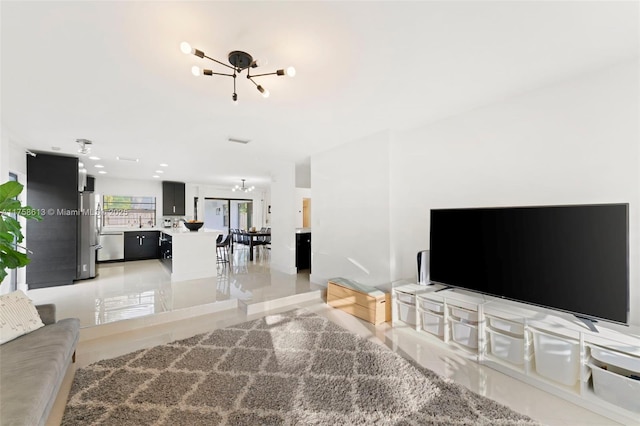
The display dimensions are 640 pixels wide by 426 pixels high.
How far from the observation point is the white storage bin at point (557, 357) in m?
2.09

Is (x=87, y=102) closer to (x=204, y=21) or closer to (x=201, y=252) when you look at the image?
(x=204, y=21)

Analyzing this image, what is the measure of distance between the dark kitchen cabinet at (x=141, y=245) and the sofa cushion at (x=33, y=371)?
6127mm

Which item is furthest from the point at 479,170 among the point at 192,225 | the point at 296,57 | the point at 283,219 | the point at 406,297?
the point at 192,225

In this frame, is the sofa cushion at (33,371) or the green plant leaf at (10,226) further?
the green plant leaf at (10,226)

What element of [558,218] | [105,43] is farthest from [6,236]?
[558,218]

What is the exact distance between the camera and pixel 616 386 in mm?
1886

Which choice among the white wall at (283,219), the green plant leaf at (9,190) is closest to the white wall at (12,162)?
the green plant leaf at (9,190)

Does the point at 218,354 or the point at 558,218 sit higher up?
the point at 558,218

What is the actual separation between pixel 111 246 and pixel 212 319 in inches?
224

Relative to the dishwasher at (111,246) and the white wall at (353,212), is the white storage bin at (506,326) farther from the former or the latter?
the dishwasher at (111,246)

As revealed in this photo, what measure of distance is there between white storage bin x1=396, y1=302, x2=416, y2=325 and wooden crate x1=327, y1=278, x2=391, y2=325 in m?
0.19

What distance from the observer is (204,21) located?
173 centimetres

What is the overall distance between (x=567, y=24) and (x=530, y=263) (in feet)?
6.02

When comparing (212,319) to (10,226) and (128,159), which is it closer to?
(10,226)
